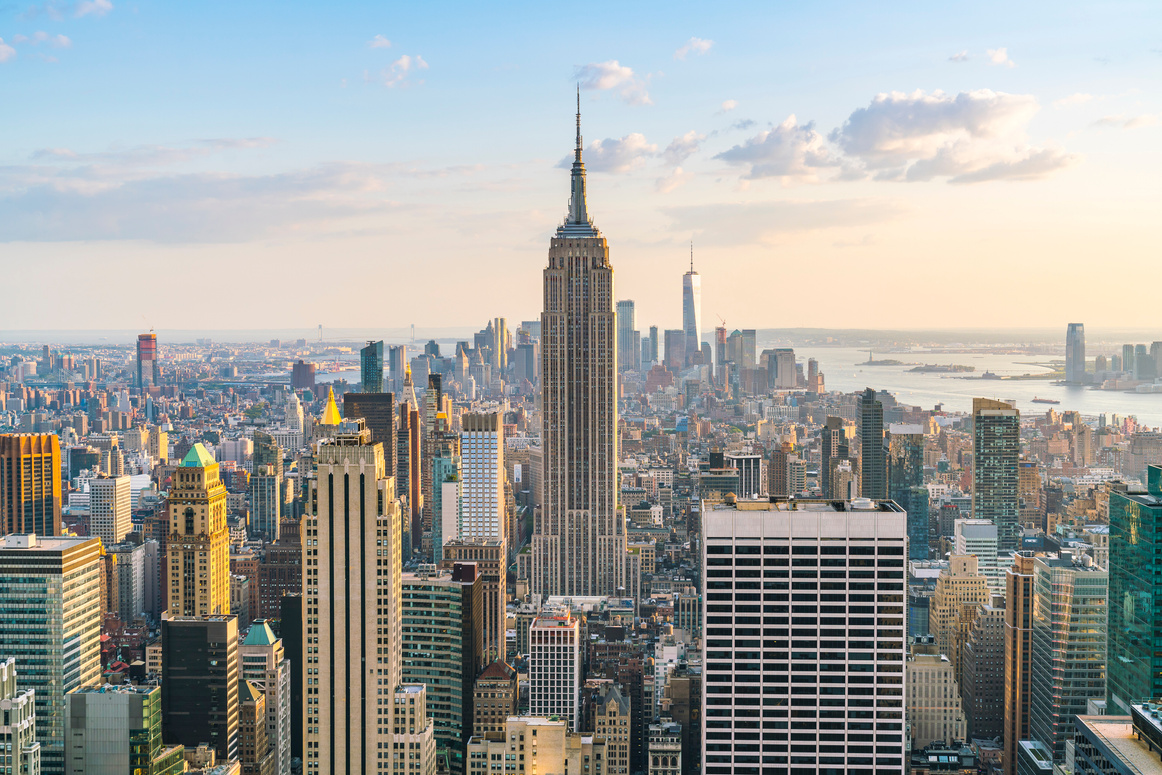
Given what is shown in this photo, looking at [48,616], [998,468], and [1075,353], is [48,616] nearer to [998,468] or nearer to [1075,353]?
[1075,353]

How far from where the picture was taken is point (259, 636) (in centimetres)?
2441

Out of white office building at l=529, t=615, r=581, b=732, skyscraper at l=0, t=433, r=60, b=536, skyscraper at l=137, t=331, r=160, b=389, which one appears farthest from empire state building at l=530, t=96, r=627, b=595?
white office building at l=529, t=615, r=581, b=732

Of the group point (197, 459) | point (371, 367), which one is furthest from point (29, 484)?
point (371, 367)

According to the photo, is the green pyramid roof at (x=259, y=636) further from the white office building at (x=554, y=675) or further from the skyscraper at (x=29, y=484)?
the skyscraper at (x=29, y=484)

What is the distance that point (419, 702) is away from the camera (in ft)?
58.4

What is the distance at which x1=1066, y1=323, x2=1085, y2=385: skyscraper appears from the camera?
20656mm

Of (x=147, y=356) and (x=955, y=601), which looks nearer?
(x=955, y=601)

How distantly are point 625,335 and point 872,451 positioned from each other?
999 centimetres

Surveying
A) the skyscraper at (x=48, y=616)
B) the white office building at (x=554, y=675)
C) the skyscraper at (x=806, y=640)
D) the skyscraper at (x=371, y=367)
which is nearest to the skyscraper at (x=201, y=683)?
the skyscraper at (x=48, y=616)

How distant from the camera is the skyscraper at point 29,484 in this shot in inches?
1332

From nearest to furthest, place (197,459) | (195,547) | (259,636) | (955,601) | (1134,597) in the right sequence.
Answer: (1134,597), (259,636), (195,547), (955,601), (197,459)

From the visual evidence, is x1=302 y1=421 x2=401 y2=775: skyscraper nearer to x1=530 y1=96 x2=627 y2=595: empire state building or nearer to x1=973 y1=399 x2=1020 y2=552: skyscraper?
x1=973 y1=399 x2=1020 y2=552: skyscraper

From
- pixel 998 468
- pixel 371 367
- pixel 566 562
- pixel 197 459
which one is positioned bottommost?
pixel 566 562

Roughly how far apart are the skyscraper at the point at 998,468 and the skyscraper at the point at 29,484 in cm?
2608
